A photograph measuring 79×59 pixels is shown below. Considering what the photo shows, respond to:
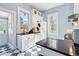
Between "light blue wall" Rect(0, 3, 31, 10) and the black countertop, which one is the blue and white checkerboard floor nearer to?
the black countertop

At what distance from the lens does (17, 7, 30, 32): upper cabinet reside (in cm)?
136

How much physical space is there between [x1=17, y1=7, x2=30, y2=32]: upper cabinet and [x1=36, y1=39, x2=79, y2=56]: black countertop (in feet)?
0.96

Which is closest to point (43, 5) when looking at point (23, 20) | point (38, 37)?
point (23, 20)

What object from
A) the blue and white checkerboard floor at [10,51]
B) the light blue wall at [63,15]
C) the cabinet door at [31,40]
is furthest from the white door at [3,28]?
the light blue wall at [63,15]

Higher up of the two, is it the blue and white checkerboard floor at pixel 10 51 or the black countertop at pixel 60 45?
the black countertop at pixel 60 45

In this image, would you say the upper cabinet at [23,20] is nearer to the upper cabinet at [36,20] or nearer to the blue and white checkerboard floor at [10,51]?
the upper cabinet at [36,20]

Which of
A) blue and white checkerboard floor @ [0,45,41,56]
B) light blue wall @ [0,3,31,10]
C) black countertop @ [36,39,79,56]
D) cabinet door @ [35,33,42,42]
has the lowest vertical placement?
blue and white checkerboard floor @ [0,45,41,56]

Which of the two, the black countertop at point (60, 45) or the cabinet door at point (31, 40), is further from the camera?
the cabinet door at point (31, 40)

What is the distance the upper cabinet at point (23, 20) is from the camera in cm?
136

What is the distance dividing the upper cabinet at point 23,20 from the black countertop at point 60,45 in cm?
29

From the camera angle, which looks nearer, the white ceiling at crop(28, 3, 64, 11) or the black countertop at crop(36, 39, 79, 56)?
the black countertop at crop(36, 39, 79, 56)

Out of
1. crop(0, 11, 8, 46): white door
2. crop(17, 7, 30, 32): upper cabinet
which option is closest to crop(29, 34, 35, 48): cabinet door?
crop(17, 7, 30, 32): upper cabinet

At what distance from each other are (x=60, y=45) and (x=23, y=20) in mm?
627

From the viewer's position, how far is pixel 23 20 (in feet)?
4.60
